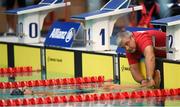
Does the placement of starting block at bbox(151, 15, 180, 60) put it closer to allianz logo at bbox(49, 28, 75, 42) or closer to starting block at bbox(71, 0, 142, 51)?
starting block at bbox(71, 0, 142, 51)

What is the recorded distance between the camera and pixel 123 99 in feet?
30.5

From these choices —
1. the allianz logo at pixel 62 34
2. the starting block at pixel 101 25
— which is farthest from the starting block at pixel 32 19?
the starting block at pixel 101 25

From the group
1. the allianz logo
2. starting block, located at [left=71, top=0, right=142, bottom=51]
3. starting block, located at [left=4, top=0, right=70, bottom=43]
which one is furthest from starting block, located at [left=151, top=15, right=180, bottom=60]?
starting block, located at [left=4, top=0, right=70, bottom=43]

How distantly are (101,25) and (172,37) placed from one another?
1875 mm

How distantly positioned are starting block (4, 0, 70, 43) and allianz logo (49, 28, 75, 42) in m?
0.62

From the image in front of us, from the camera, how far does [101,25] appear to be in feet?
37.9

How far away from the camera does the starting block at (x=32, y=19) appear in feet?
42.2

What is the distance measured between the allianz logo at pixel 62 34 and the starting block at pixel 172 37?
86.9 inches

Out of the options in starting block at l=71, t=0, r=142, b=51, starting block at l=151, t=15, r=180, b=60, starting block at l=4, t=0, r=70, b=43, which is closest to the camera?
starting block at l=151, t=15, r=180, b=60

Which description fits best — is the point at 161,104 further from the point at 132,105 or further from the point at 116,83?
the point at 116,83

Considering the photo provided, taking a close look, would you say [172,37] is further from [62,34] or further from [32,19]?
[32,19]

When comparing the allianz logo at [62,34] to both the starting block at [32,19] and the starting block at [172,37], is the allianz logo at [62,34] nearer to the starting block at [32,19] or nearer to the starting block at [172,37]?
the starting block at [32,19]

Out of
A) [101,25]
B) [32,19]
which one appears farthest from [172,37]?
[32,19]

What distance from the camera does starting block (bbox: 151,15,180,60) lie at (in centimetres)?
980
